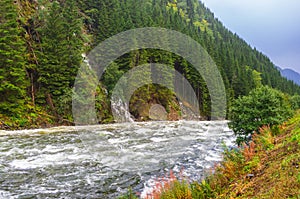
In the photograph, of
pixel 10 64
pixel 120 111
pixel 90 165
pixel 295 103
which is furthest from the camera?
pixel 295 103

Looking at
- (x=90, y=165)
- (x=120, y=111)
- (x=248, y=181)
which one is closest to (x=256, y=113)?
(x=248, y=181)

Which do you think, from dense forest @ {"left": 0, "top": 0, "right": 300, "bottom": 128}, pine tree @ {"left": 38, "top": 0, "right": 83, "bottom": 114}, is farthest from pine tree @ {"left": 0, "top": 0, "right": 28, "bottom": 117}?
pine tree @ {"left": 38, "top": 0, "right": 83, "bottom": 114}

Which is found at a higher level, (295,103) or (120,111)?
(295,103)

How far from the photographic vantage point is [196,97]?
5797cm

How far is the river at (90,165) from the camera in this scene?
8.70m

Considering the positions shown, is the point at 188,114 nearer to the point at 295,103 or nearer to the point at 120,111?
the point at 295,103

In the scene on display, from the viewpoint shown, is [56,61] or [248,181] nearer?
[248,181]

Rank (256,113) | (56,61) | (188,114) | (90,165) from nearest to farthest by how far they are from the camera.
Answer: (90,165), (256,113), (56,61), (188,114)

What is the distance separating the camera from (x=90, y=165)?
38.7ft

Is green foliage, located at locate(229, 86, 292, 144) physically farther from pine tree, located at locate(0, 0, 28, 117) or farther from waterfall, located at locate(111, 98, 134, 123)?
waterfall, located at locate(111, 98, 134, 123)

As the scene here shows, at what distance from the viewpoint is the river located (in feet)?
28.6

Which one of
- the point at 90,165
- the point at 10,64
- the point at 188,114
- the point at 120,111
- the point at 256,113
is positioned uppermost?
the point at 10,64

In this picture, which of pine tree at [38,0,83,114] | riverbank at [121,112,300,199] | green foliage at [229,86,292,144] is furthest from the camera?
pine tree at [38,0,83,114]

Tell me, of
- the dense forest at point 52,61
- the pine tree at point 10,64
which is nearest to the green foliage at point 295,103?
the dense forest at point 52,61
